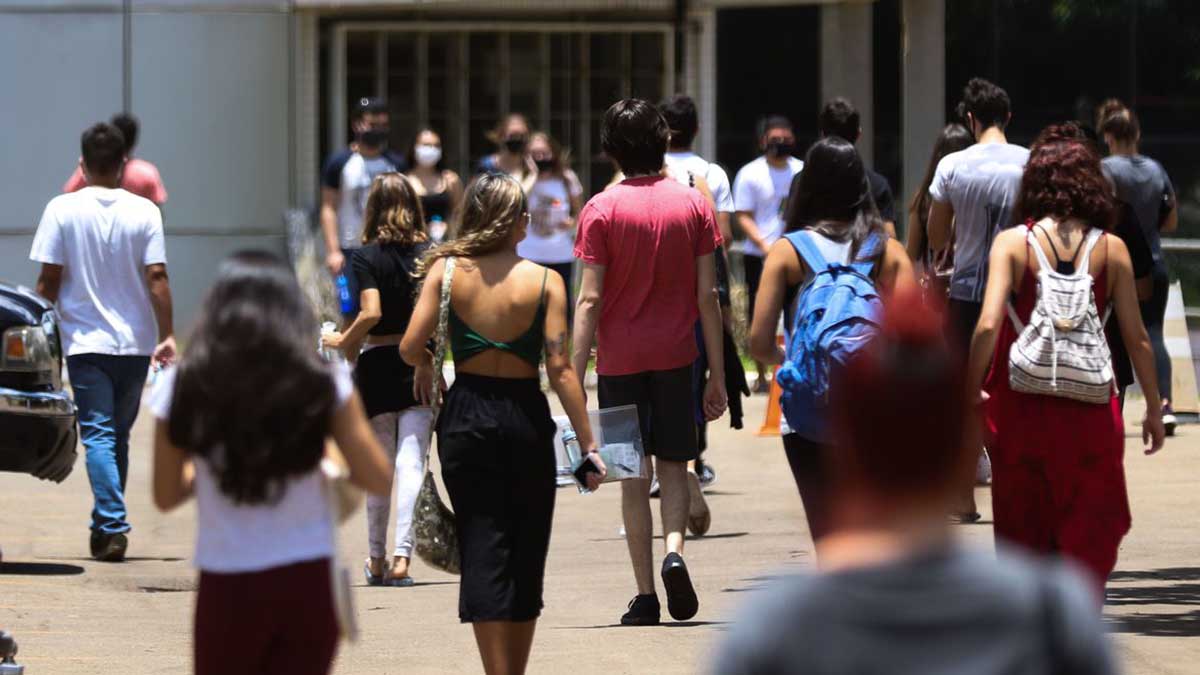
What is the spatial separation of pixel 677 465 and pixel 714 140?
11.8 metres

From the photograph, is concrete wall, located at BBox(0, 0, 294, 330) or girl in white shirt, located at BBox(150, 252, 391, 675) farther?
concrete wall, located at BBox(0, 0, 294, 330)

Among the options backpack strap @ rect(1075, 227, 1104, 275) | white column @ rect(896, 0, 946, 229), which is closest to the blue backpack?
backpack strap @ rect(1075, 227, 1104, 275)

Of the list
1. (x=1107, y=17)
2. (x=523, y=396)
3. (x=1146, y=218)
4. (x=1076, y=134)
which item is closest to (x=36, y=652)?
(x=523, y=396)

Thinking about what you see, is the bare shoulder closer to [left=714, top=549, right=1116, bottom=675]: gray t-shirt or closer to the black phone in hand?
the black phone in hand

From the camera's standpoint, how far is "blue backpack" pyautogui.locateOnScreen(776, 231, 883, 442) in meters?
6.25

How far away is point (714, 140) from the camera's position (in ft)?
64.0

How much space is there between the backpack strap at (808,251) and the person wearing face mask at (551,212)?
7.23m

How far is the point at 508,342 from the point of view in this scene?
6.37m

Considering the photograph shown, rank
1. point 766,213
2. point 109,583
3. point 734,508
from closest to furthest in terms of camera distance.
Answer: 1. point 109,583
2. point 734,508
3. point 766,213

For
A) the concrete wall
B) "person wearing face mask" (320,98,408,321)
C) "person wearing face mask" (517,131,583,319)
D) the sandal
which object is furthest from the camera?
the concrete wall

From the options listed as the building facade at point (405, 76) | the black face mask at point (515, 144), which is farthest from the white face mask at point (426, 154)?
the building facade at point (405, 76)

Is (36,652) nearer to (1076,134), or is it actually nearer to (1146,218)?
(1076,134)

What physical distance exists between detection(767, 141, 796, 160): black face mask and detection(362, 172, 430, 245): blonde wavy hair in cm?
454

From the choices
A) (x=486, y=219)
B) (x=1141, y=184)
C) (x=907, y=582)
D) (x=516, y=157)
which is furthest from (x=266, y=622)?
(x=516, y=157)
